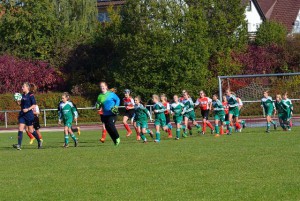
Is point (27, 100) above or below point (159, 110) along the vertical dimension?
above

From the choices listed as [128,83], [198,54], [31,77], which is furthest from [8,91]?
[198,54]

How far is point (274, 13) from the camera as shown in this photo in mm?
87250

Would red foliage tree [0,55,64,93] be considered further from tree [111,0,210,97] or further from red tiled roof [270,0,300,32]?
red tiled roof [270,0,300,32]

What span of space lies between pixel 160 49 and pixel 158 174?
138 feet

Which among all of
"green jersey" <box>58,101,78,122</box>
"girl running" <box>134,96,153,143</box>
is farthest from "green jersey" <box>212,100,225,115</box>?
"green jersey" <box>58,101,78,122</box>

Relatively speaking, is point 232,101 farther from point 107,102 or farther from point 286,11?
point 286,11

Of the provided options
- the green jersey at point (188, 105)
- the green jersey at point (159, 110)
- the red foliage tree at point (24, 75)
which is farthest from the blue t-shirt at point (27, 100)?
the red foliage tree at point (24, 75)

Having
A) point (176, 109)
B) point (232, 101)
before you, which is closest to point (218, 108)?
point (232, 101)

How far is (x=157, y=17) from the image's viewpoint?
56.8 metres

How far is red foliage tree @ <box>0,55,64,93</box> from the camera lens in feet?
195

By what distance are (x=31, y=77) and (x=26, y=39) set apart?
4518 mm

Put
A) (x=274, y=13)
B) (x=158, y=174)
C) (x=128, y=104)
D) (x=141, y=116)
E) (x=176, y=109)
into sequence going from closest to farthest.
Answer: (x=158, y=174), (x=141, y=116), (x=176, y=109), (x=128, y=104), (x=274, y=13)

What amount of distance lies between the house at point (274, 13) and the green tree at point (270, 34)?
46.2 ft

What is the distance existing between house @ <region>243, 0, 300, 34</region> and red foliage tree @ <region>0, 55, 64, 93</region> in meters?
29.4
